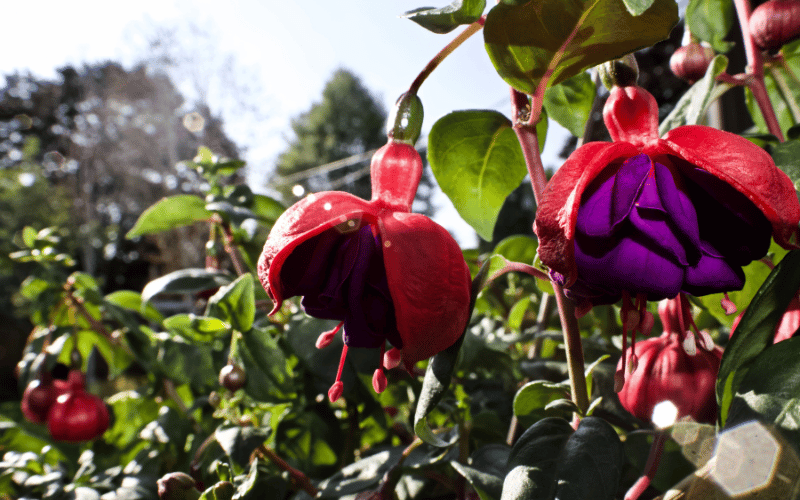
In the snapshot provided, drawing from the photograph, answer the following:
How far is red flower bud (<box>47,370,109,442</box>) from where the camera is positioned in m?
0.67

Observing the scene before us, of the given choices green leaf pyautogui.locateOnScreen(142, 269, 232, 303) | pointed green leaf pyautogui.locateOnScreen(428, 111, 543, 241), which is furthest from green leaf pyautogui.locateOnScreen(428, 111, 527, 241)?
green leaf pyautogui.locateOnScreen(142, 269, 232, 303)

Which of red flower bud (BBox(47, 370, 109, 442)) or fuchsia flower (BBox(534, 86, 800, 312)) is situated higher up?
fuchsia flower (BBox(534, 86, 800, 312))

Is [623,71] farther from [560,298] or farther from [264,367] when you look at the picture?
[264,367]

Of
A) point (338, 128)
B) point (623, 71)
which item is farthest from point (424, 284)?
point (338, 128)

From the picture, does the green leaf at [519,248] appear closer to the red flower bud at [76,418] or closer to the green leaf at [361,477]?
the green leaf at [361,477]

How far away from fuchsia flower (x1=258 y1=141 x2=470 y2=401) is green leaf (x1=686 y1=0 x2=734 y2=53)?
36 cm

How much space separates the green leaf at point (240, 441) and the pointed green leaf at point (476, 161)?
24 centimetres

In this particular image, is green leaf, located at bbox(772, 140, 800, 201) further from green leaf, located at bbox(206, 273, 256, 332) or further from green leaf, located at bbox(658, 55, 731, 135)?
green leaf, located at bbox(206, 273, 256, 332)

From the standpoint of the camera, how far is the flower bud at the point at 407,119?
0.24 metres

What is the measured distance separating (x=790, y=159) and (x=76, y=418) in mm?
814

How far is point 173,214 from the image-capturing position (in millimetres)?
537

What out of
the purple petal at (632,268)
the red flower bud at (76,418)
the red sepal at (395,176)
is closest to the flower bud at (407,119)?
the red sepal at (395,176)

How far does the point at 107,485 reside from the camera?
45cm

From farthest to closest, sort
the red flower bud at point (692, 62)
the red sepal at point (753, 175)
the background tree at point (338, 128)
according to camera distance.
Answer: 1. the background tree at point (338, 128)
2. the red flower bud at point (692, 62)
3. the red sepal at point (753, 175)
